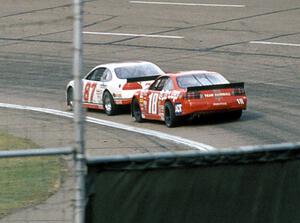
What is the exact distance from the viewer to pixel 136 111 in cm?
2269

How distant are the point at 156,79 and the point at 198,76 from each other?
1.42 m

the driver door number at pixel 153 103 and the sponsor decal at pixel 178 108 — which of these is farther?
the driver door number at pixel 153 103

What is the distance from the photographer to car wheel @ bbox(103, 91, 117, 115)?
2364 cm

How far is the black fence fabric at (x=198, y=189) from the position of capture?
4.98 m

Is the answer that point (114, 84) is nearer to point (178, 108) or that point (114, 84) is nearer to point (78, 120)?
point (178, 108)

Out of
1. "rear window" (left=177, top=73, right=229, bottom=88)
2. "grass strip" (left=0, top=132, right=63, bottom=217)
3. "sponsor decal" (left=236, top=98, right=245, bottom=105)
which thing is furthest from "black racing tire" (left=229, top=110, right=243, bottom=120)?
"grass strip" (left=0, top=132, right=63, bottom=217)

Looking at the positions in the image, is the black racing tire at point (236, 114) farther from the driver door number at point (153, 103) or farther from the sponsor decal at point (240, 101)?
the driver door number at point (153, 103)

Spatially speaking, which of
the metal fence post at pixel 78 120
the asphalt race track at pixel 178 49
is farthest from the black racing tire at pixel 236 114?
the metal fence post at pixel 78 120

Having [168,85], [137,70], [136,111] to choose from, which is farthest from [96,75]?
[168,85]

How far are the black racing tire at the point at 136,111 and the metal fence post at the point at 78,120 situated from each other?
17518 mm

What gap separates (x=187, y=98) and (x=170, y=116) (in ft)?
1.95

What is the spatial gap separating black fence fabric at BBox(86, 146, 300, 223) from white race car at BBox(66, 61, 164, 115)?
18091 mm

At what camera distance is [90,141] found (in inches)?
728

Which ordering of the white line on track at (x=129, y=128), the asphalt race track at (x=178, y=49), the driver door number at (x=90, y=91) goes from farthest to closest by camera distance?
the driver door number at (x=90, y=91) → the asphalt race track at (x=178, y=49) → the white line on track at (x=129, y=128)
